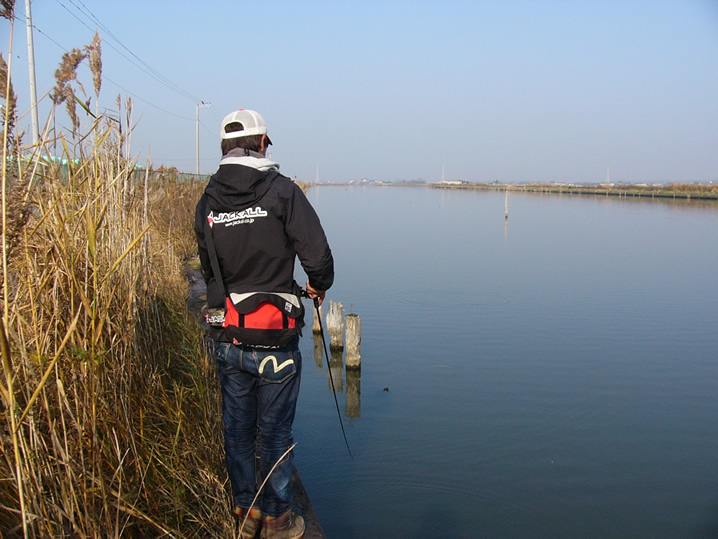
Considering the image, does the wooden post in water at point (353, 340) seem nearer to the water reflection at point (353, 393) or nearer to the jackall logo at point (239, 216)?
the water reflection at point (353, 393)

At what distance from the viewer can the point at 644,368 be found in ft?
33.5

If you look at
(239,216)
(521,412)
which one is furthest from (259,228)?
(521,412)

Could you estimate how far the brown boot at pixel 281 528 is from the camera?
10.4ft

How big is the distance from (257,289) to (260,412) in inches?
24.2

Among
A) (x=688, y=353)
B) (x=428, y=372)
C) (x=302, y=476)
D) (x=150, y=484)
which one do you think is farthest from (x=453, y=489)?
(x=688, y=353)

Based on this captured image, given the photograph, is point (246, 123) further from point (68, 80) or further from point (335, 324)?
point (335, 324)

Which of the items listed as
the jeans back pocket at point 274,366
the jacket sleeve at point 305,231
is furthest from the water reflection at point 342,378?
the jacket sleeve at point 305,231

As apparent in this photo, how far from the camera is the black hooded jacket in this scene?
9.72 ft

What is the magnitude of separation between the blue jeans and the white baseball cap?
103cm

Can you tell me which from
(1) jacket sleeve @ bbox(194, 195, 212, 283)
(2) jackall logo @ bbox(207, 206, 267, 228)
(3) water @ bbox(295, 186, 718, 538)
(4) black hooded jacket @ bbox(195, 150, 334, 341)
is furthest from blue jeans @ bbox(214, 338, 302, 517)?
(3) water @ bbox(295, 186, 718, 538)

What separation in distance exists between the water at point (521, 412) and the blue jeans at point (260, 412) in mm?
2704

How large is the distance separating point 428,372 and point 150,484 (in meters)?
7.26

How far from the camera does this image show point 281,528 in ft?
10.5

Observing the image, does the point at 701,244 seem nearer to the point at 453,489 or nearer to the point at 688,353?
the point at 688,353
